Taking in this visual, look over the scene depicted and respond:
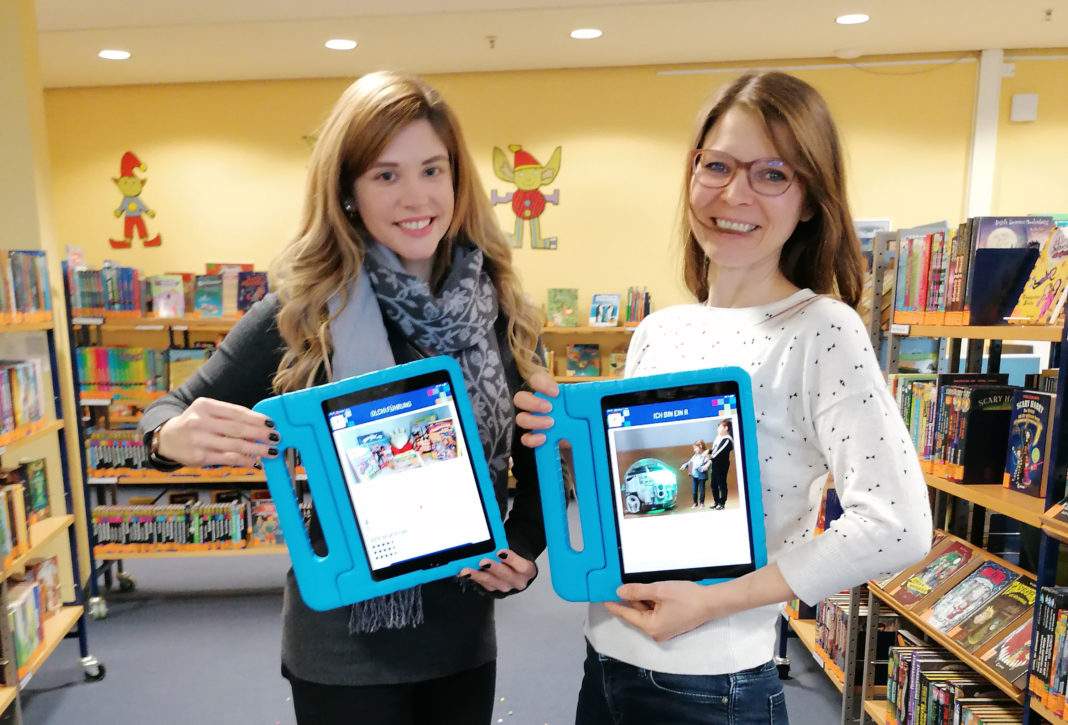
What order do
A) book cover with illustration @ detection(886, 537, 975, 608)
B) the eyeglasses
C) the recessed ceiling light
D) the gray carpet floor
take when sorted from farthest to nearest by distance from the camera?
the recessed ceiling light, the gray carpet floor, book cover with illustration @ detection(886, 537, 975, 608), the eyeglasses

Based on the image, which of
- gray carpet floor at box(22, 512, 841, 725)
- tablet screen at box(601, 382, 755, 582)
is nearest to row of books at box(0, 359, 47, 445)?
gray carpet floor at box(22, 512, 841, 725)

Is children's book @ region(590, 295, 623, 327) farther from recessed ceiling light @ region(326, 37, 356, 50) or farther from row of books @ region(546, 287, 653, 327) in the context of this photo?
recessed ceiling light @ region(326, 37, 356, 50)

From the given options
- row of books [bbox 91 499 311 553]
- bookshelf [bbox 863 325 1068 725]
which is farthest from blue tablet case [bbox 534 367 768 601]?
row of books [bbox 91 499 311 553]

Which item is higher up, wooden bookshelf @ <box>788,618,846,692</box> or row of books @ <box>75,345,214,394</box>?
row of books @ <box>75,345,214,394</box>

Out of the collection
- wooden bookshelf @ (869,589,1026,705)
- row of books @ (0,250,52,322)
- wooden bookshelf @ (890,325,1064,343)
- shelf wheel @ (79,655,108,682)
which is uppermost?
row of books @ (0,250,52,322)

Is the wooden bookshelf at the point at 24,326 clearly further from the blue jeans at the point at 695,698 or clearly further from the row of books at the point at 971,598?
the row of books at the point at 971,598

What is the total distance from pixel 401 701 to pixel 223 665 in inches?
92.5

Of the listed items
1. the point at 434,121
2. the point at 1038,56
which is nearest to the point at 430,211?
the point at 434,121

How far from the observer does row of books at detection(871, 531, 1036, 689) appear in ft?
6.14

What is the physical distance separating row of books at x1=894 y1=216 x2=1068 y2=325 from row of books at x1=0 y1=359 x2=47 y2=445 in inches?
124

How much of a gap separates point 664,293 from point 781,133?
5.09 metres

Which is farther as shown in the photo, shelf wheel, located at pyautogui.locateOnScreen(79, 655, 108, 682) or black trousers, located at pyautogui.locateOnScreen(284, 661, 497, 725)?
shelf wheel, located at pyautogui.locateOnScreen(79, 655, 108, 682)

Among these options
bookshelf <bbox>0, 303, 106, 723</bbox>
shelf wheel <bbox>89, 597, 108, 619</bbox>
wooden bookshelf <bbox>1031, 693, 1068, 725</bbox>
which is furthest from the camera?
shelf wheel <bbox>89, 597, 108, 619</bbox>

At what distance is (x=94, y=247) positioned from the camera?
6250mm
